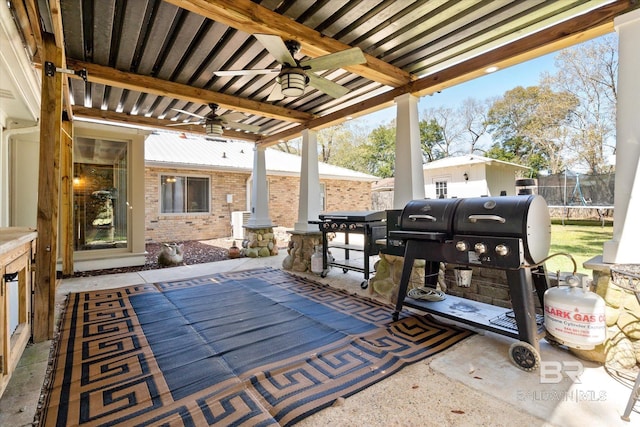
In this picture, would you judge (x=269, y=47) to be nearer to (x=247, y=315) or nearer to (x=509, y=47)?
(x=509, y=47)

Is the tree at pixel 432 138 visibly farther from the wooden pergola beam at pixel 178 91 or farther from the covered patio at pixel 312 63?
the covered patio at pixel 312 63

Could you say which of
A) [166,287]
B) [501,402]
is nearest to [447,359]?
[501,402]

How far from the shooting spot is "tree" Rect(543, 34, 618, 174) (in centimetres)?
784

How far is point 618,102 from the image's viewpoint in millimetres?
2393

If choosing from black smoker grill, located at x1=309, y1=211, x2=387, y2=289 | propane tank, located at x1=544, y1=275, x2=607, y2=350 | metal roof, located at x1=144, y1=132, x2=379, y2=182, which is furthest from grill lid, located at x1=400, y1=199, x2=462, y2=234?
metal roof, located at x1=144, y1=132, x2=379, y2=182

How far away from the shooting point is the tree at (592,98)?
7.84 m

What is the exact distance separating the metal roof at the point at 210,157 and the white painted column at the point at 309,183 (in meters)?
3.34

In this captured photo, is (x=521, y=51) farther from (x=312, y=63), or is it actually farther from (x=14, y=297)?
(x=14, y=297)

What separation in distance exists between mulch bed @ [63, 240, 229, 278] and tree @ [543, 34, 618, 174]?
9318 millimetres

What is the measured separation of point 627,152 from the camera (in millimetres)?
2307

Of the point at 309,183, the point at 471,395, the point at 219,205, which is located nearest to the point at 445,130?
the point at 219,205

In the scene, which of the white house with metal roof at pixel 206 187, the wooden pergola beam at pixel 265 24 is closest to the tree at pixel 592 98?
the wooden pergola beam at pixel 265 24

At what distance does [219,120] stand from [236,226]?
5460mm

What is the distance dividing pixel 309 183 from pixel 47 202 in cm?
409
